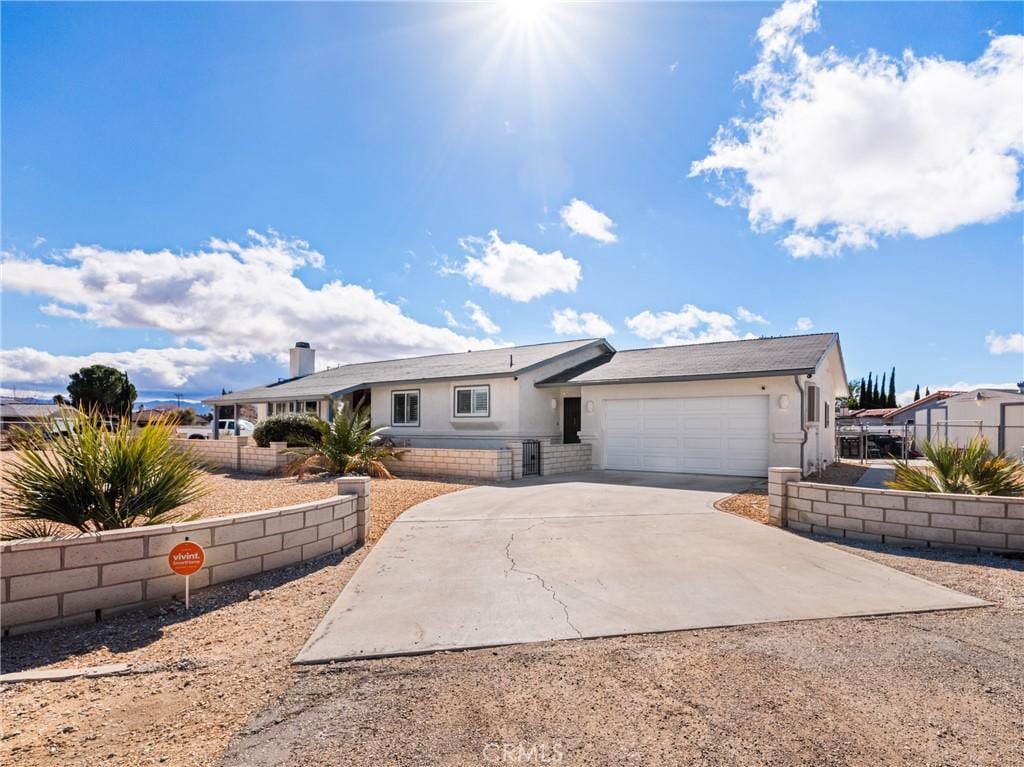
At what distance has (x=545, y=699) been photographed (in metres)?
3.01

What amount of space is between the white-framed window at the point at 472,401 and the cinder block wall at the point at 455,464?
12.6 feet

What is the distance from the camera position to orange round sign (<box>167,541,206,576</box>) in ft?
14.5

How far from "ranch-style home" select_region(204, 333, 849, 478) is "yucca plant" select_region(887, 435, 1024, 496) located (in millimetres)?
5169

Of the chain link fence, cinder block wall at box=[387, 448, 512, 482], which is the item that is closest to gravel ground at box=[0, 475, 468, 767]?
cinder block wall at box=[387, 448, 512, 482]

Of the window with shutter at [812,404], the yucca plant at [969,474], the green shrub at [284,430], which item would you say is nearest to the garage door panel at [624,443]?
the window with shutter at [812,404]

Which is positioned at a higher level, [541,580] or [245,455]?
[245,455]

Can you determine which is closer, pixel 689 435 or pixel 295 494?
pixel 295 494

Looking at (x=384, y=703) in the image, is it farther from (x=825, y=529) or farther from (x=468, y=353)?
(x=468, y=353)

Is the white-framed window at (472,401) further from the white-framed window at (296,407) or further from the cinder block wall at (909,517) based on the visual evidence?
the cinder block wall at (909,517)

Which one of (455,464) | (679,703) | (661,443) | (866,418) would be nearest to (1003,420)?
(866,418)

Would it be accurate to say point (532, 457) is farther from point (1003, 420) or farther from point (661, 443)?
point (1003, 420)

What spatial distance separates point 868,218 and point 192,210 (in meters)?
18.6

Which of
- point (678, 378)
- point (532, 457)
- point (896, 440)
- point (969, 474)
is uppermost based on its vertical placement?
point (678, 378)
